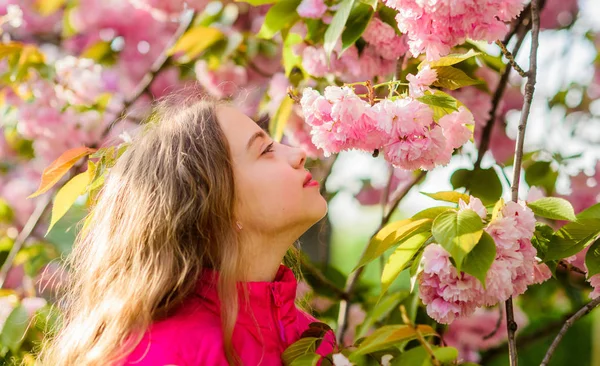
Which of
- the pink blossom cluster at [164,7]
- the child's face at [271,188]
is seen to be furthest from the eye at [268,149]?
the pink blossom cluster at [164,7]

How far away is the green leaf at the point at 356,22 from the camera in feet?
4.54

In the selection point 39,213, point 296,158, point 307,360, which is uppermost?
point 296,158

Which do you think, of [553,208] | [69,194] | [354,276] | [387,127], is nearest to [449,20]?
[387,127]

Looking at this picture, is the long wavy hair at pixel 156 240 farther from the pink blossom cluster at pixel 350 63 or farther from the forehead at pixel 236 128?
the pink blossom cluster at pixel 350 63

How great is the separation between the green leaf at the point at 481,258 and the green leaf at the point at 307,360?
23 cm

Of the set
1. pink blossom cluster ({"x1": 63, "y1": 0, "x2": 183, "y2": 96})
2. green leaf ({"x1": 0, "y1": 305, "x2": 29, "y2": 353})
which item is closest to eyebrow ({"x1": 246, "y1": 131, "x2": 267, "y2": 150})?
green leaf ({"x1": 0, "y1": 305, "x2": 29, "y2": 353})

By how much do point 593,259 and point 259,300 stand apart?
53 cm

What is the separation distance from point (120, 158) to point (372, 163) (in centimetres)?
147

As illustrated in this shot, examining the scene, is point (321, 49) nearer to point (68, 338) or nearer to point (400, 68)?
point (400, 68)

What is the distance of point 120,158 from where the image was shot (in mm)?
1342

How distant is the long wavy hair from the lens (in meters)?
1.14

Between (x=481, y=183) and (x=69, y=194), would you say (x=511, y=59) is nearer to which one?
(x=481, y=183)

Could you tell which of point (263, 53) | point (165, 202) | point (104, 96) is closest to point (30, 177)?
point (104, 96)

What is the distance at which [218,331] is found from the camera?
3.74 feet
